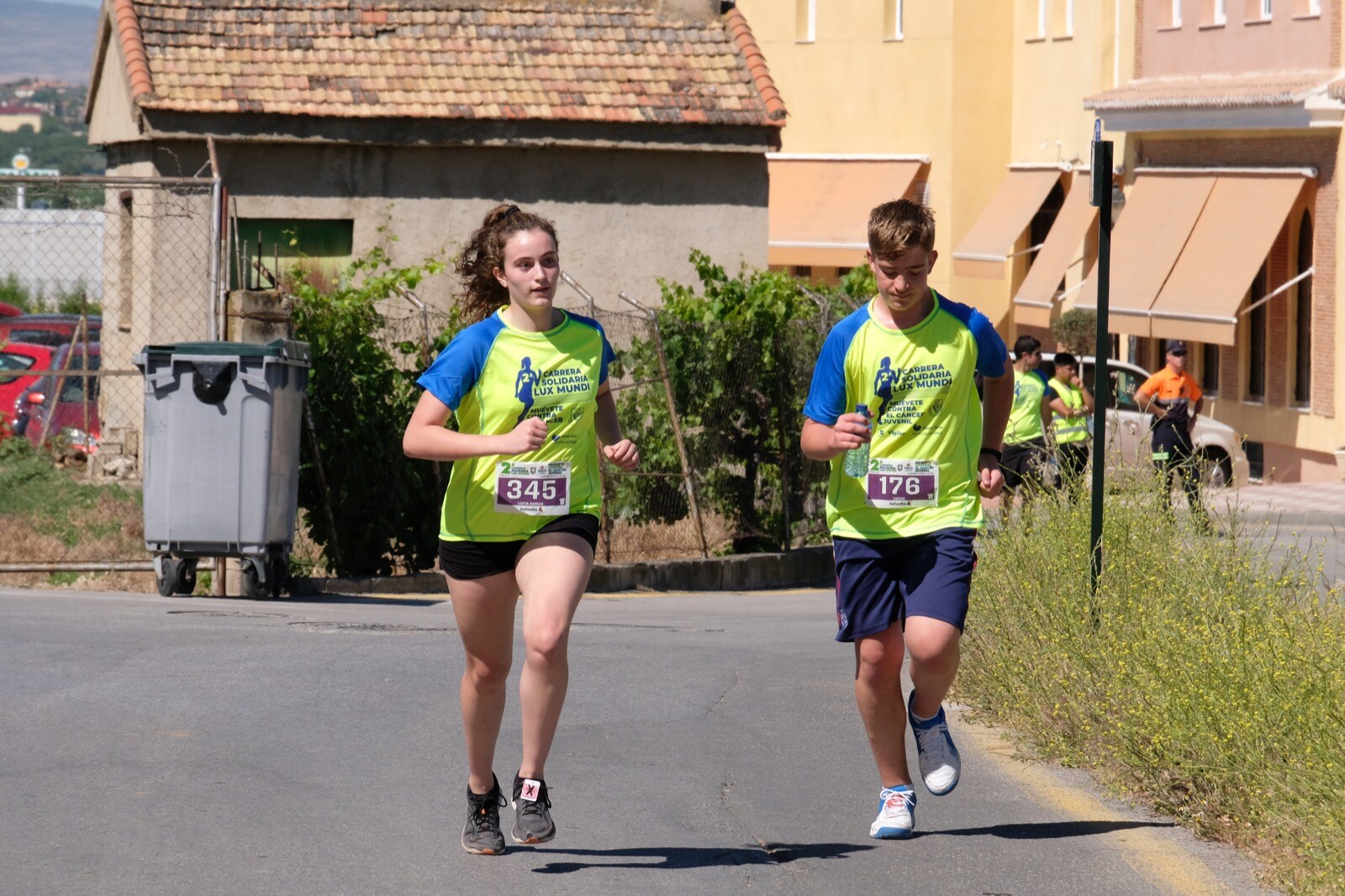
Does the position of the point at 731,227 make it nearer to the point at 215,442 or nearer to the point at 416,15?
the point at 416,15

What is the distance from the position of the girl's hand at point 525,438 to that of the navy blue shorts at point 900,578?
105 centimetres

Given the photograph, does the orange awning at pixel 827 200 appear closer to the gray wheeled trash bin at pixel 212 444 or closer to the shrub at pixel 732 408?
the shrub at pixel 732 408

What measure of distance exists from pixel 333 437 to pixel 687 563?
3.35 m

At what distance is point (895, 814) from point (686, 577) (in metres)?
10.2

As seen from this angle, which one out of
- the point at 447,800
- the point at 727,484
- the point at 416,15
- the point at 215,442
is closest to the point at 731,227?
the point at 416,15

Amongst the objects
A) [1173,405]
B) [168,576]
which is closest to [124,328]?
Answer: [168,576]

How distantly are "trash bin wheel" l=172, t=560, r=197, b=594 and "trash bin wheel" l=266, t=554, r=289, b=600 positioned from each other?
0.48 metres

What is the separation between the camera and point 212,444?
12.3 metres

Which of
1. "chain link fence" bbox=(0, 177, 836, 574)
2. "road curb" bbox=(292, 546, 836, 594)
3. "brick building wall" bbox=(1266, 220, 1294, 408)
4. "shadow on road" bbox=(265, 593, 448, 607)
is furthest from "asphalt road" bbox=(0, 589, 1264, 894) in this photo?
"brick building wall" bbox=(1266, 220, 1294, 408)

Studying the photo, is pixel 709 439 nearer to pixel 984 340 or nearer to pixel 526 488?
pixel 984 340

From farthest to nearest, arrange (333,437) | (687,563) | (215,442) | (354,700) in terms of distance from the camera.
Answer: (687,563) → (333,437) → (215,442) → (354,700)

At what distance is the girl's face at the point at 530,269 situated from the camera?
595 centimetres

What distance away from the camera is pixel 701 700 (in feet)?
29.2

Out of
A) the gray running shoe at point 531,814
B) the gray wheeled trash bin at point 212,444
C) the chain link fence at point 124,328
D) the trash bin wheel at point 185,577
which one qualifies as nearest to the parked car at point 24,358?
the chain link fence at point 124,328
